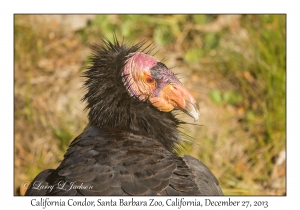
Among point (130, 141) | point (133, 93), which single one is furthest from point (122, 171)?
point (133, 93)

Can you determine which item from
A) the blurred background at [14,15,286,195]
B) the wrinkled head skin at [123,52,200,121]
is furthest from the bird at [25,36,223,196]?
the blurred background at [14,15,286,195]

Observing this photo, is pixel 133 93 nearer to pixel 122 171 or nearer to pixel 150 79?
pixel 150 79

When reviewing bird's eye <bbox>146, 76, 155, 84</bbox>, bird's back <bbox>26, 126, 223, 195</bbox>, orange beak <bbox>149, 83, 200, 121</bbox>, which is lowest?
bird's back <bbox>26, 126, 223, 195</bbox>

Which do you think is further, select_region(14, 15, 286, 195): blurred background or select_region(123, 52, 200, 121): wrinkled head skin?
select_region(14, 15, 286, 195): blurred background

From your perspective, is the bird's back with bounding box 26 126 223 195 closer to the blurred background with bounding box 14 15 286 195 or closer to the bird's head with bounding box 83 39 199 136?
the bird's head with bounding box 83 39 199 136
